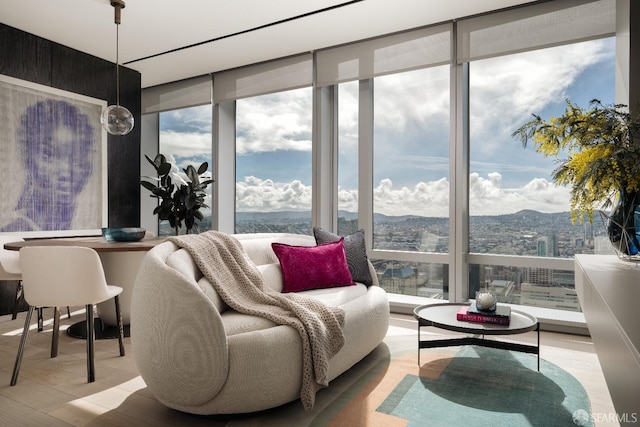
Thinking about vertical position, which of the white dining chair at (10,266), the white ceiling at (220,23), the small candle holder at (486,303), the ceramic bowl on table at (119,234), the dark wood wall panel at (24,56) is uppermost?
the white ceiling at (220,23)

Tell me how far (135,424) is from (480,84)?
3657 millimetres

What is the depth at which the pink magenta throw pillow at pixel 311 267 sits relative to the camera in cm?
299

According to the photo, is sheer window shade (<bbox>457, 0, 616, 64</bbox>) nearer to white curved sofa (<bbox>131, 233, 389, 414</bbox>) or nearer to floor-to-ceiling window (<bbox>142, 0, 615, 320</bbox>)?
floor-to-ceiling window (<bbox>142, 0, 615, 320</bbox>)

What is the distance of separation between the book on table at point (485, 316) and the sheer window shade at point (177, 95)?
4.04 meters

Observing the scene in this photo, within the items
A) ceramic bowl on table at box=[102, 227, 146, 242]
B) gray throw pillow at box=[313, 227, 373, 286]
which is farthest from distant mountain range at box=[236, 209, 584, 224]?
ceramic bowl on table at box=[102, 227, 146, 242]

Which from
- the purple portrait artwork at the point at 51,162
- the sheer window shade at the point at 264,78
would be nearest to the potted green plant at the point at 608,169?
the sheer window shade at the point at 264,78

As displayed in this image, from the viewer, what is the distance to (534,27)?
358cm

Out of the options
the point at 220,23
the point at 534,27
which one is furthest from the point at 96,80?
the point at 534,27

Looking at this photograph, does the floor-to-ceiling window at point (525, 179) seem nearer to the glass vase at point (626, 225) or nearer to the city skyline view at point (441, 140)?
the city skyline view at point (441, 140)

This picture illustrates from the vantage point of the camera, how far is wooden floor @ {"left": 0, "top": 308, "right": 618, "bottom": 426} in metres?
2.04

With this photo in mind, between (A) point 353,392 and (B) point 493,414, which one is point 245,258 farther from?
(B) point 493,414

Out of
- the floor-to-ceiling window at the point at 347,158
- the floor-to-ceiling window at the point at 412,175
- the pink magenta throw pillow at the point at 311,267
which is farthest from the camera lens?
the floor-to-ceiling window at the point at 347,158

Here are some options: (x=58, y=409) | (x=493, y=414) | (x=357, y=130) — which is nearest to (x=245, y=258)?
(x=58, y=409)

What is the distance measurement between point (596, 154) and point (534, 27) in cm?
164
